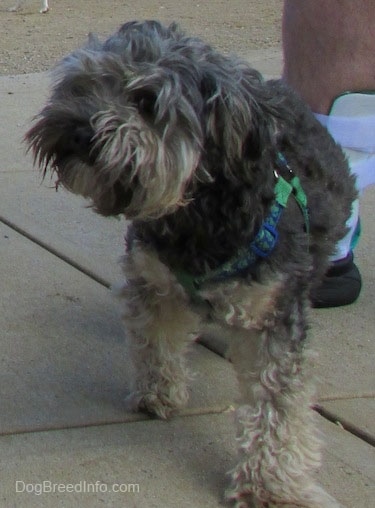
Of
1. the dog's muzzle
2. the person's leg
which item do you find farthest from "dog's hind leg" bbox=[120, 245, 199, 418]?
the person's leg

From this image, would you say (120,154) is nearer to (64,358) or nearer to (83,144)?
(83,144)

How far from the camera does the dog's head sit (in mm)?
2766

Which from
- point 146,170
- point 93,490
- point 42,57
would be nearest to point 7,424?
point 93,490

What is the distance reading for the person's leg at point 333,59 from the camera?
14.7ft

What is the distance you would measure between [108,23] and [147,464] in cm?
1112

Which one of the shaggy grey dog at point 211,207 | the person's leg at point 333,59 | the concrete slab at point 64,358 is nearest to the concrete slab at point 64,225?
the concrete slab at point 64,358

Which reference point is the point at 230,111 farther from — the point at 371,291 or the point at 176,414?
the point at 371,291

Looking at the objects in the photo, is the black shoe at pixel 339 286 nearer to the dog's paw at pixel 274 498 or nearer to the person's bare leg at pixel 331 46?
the person's bare leg at pixel 331 46

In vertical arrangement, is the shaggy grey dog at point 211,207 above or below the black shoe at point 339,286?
above

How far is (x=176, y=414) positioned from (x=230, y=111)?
53.0 inches

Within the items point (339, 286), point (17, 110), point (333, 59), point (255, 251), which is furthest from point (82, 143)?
point (17, 110)

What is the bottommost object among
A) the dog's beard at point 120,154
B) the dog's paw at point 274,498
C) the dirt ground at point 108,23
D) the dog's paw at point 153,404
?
the dirt ground at point 108,23

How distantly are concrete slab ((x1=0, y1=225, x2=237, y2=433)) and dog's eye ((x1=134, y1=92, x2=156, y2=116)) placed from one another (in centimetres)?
130

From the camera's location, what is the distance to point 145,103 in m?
Result: 2.81
